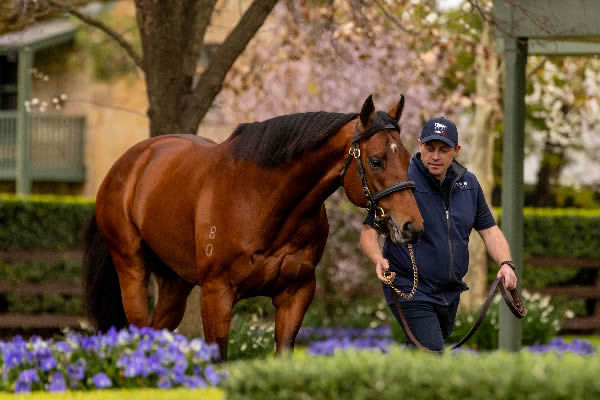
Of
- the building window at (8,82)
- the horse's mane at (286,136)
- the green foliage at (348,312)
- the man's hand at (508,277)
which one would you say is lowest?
the green foliage at (348,312)

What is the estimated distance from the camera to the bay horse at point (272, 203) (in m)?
5.72

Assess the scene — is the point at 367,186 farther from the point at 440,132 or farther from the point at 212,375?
the point at 212,375

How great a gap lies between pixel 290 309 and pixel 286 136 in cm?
101

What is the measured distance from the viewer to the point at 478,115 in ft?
48.4

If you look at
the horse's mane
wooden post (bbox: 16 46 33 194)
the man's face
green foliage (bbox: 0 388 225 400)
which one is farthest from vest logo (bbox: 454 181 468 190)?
wooden post (bbox: 16 46 33 194)

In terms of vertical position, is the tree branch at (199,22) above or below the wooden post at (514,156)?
above

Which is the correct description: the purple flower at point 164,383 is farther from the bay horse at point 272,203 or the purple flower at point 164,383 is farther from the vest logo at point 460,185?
the vest logo at point 460,185

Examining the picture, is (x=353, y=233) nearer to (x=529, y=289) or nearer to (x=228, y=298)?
(x=529, y=289)

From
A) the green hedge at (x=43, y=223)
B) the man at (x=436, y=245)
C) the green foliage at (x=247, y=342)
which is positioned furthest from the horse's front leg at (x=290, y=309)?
the green hedge at (x=43, y=223)

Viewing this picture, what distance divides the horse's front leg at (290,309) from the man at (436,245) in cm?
56

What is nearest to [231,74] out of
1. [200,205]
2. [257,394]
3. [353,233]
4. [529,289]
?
[353,233]

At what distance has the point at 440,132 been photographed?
5.82m

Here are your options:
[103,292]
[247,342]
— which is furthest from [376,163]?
[247,342]

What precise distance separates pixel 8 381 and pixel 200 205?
156 cm
